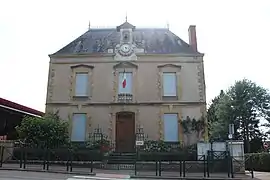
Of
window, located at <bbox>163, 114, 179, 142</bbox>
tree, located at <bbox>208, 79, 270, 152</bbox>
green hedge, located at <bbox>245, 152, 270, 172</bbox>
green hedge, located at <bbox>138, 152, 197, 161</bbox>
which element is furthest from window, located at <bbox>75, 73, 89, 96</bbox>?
tree, located at <bbox>208, 79, 270, 152</bbox>

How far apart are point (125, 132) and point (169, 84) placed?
13.6 ft

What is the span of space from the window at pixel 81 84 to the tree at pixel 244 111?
14.9 metres

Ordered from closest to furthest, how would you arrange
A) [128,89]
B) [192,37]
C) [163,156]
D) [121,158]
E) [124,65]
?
[163,156] < [121,158] < [128,89] < [124,65] < [192,37]

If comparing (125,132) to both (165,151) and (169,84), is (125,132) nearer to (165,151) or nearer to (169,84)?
(165,151)

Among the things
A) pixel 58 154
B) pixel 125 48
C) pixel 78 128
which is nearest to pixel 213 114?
pixel 125 48

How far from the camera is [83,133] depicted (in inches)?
741

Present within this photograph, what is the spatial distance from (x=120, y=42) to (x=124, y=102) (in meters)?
4.26

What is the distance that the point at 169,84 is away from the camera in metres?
19.4

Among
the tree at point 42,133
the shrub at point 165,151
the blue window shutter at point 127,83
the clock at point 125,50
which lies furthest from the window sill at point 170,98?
the tree at point 42,133

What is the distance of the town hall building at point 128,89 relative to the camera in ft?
61.5

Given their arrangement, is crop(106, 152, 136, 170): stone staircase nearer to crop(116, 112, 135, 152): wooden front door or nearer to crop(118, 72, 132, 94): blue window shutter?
crop(116, 112, 135, 152): wooden front door

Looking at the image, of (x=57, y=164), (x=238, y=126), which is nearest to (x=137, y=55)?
(x=57, y=164)

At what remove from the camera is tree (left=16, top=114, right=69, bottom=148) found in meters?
16.0

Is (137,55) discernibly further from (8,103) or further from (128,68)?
(8,103)
